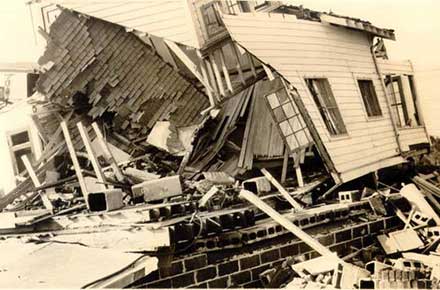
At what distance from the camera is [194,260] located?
13.2 ft

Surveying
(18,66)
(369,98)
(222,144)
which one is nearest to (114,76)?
(18,66)

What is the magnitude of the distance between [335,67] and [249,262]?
2.87 meters

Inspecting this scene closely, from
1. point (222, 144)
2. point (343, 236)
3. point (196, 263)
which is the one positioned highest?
point (222, 144)

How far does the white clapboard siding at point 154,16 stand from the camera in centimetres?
588

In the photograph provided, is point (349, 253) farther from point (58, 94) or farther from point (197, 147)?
point (58, 94)

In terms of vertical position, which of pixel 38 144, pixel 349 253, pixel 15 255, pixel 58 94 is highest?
pixel 58 94

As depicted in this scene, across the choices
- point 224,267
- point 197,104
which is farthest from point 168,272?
point 197,104

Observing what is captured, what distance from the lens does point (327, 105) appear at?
19.2ft

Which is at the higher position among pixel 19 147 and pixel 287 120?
pixel 19 147

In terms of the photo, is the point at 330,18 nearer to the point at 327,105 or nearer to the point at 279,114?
the point at 327,105

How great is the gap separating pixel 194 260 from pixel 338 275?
3.67 feet

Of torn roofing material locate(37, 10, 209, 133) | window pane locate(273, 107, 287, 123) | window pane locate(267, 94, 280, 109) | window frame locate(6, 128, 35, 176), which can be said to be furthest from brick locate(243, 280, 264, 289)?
window frame locate(6, 128, 35, 176)

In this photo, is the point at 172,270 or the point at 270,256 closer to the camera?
the point at 172,270

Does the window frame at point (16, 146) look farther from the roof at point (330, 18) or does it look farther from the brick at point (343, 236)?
the brick at point (343, 236)
